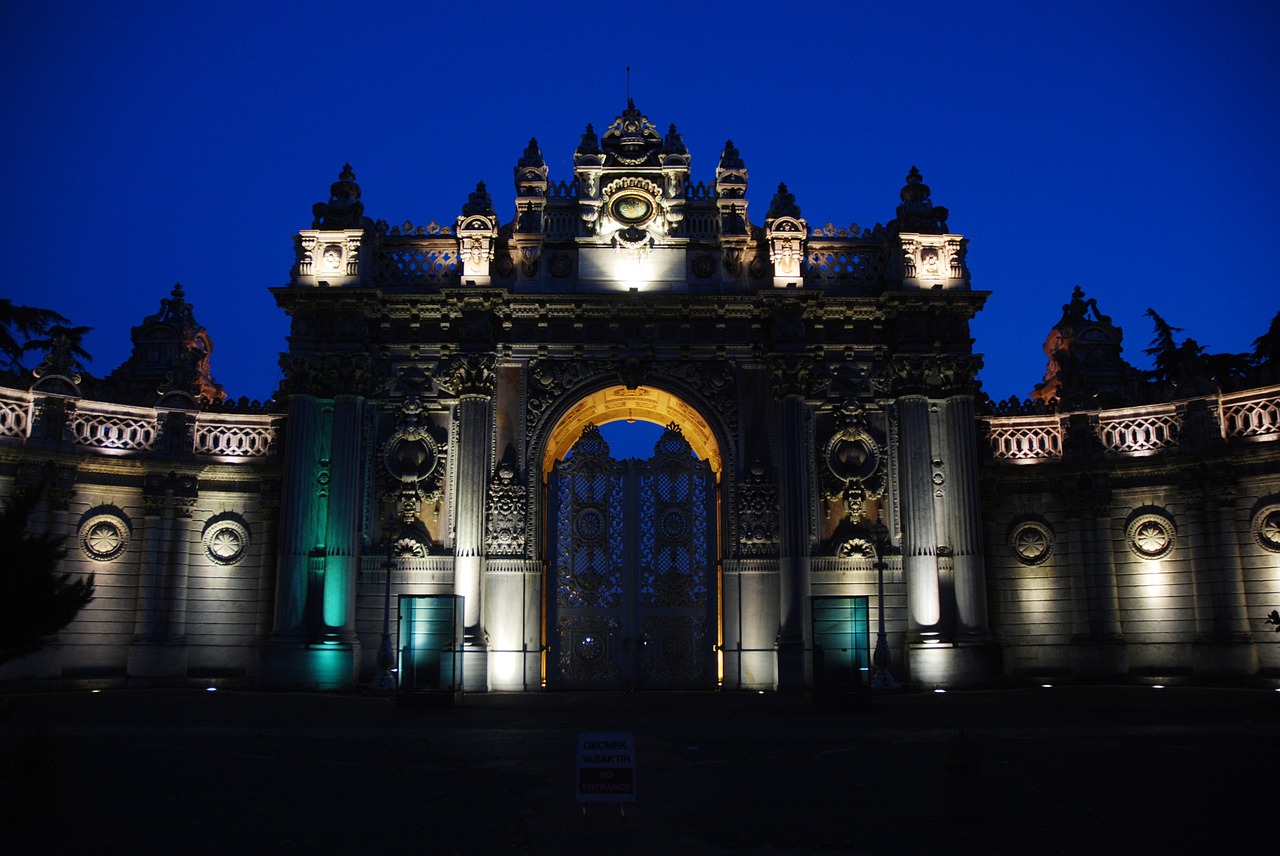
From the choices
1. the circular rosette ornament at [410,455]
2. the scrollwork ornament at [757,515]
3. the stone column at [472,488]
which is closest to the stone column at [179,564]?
the circular rosette ornament at [410,455]

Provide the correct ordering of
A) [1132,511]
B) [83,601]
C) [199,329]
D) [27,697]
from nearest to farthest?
1. [83,601]
2. [27,697]
3. [1132,511]
4. [199,329]

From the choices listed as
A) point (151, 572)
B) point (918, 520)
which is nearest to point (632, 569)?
point (918, 520)

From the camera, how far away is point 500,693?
2530 cm

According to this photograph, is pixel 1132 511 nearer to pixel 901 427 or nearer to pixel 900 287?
pixel 901 427

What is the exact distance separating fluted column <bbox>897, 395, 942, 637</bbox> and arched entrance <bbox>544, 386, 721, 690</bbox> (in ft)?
15.9

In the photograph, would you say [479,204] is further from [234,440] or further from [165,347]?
[165,347]

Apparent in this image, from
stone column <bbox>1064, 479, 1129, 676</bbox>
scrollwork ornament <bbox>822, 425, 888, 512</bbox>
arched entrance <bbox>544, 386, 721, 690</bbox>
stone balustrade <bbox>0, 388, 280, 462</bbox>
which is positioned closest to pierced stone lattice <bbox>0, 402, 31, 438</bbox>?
stone balustrade <bbox>0, 388, 280, 462</bbox>

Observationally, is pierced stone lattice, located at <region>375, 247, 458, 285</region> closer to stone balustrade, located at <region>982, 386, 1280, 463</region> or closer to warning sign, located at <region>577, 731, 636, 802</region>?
stone balustrade, located at <region>982, 386, 1280, 463</region>

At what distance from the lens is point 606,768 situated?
8.54 meters

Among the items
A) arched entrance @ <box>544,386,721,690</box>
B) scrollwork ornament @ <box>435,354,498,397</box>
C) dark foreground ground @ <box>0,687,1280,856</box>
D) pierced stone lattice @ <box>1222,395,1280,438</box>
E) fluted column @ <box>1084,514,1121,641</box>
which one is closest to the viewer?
dark foreground ground @ <box>0,687,1280,856</box>

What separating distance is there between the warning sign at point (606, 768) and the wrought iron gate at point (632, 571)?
18.3 meters

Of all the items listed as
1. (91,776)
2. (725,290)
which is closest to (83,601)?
(91,776)

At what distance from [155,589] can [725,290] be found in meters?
16.5

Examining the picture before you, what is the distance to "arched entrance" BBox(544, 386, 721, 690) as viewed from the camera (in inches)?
1053
